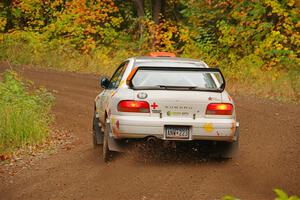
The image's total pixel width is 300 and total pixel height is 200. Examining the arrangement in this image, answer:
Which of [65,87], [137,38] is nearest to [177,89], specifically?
[65,87]

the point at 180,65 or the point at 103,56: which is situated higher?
the point at 180,65

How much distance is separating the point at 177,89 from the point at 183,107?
10.6 inches

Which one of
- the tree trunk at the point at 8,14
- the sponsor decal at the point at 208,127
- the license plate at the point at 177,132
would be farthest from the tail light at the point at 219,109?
the tree trunk at the point at 8,14

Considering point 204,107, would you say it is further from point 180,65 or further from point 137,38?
point 137,38

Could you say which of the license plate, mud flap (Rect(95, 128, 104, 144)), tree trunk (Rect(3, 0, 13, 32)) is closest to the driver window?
mud flap (Rect(95, 128, 104, 144))

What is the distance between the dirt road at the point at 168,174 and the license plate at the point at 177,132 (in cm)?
47

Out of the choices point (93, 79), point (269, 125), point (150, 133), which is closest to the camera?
point (150, 133)

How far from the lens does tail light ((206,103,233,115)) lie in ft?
33.9

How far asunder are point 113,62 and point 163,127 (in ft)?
62.4

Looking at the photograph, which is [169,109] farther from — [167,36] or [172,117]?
[167,36]

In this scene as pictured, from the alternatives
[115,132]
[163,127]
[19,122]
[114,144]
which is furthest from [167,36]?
[163,127]

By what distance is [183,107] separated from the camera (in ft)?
33.6

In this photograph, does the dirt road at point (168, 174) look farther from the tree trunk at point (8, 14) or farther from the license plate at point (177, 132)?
the tree trunk at point (8, 14)

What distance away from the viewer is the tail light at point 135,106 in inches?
402
